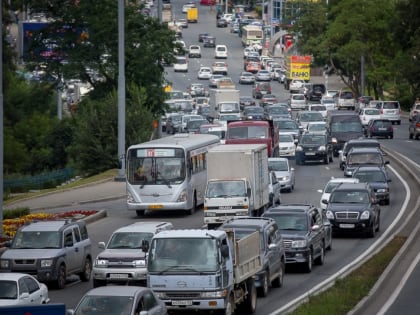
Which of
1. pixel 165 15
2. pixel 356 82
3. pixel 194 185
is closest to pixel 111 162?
pixel 194 185

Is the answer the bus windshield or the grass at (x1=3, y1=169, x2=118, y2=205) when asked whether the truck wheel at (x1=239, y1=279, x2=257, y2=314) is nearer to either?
the bus windshield

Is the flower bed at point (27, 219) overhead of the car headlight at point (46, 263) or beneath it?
beneath

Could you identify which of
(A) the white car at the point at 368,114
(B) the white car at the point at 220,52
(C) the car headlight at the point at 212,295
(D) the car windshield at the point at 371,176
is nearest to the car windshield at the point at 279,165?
(D) the car windshield at the point at 371,176

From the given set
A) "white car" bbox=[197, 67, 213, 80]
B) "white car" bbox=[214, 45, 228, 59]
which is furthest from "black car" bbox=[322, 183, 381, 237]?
"white car" bbox=[214, 45, 228, 59]

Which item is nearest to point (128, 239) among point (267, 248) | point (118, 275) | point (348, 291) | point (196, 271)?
point (118, 275)

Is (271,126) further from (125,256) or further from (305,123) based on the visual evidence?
(125,256)

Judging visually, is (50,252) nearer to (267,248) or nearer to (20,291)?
(267,248)

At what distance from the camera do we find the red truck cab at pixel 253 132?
57.1 metres

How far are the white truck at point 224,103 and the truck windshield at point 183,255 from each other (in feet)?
220

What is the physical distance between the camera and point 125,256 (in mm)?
28531

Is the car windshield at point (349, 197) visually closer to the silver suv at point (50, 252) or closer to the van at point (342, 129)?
the silver suv at point (50, 252)

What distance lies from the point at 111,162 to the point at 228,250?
3942 cm

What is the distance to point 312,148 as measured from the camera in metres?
65.6

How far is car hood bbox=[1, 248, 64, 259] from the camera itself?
95.2 ft
